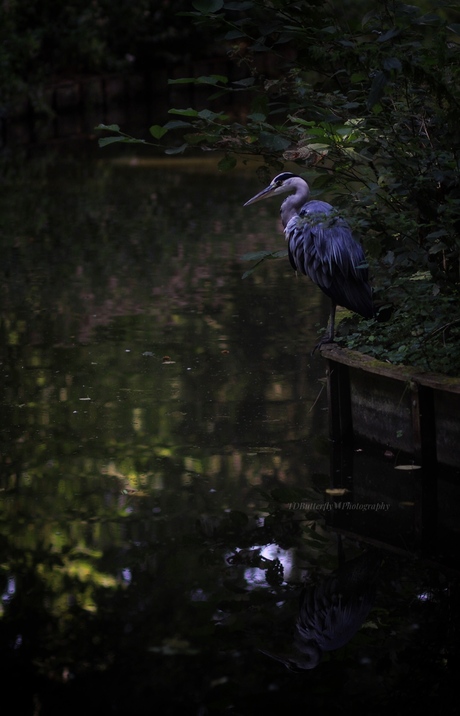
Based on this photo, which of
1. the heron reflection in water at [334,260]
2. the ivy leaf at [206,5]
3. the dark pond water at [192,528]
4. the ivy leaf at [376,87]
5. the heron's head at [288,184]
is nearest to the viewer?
the dark pond water at [192,528]

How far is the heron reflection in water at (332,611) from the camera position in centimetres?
462

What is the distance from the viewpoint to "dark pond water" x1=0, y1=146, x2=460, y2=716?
14.5 ft

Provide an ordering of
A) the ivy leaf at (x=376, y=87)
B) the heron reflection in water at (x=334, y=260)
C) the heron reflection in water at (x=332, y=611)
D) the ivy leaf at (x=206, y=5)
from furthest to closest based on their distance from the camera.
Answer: the heron reflection in water at (x=334, y=260) < the ivy leaf at (x=206, y=5) < the ivy leaf at (x=376, y=87) < the heron reflection in water at (x=332, y=611)

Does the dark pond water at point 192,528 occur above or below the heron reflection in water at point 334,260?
below

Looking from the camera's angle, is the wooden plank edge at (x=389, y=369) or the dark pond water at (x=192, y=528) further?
the wooden plank edge at (x=389, y=369)

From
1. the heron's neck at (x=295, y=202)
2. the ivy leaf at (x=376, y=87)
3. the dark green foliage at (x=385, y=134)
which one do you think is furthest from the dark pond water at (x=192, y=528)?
the ivy leaf at (x=376, y=87)

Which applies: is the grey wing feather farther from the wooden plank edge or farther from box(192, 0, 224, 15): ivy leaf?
box(192, 0, 224, 15): ivy leaf

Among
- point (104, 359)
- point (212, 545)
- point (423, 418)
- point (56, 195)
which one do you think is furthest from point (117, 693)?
point (56, 195)

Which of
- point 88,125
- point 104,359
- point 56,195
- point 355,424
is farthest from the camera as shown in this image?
point 88,125

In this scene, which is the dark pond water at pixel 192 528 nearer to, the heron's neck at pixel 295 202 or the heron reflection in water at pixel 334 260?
the heron reflection in water at pixel 334 260

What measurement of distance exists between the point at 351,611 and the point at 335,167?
287cm

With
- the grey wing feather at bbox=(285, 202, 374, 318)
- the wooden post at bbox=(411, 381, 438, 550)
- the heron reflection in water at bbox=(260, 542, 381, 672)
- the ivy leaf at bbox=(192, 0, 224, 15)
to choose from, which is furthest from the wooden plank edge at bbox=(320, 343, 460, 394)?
the ivy leaf at bbox=(192, 0, 224, 15)

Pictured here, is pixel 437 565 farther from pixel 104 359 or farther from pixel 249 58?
pixel 104 359

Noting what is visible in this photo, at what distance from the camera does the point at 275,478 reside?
6.50 metres
